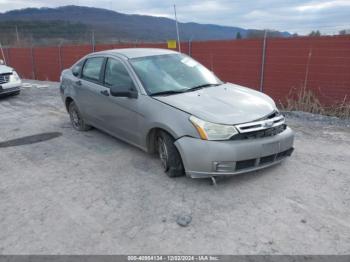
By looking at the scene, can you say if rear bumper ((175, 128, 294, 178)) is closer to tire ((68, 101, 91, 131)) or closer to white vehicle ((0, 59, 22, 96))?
tire ((68, 101, 91, 131))

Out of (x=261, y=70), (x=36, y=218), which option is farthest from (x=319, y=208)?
(x=261, y=70)

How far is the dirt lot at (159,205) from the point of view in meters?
2.88

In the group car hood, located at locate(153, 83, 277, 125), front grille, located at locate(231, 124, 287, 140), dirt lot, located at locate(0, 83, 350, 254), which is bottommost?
dirt lot, located at locate(0, 83, 350, 254)

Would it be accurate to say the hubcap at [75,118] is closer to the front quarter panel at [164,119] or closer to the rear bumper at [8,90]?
the front quarter panel at [164,119]

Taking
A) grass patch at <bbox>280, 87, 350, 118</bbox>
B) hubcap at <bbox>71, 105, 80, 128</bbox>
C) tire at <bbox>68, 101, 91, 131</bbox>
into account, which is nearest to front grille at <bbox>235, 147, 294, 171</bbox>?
tire at <bbox>68, 101, 91, 131</bbox>

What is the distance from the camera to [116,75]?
500 cm

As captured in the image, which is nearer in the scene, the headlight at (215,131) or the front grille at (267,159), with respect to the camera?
the headlight at (215,131)

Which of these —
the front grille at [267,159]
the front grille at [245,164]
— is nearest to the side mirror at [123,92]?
the front grille at [245,164]

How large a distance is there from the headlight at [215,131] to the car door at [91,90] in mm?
2113

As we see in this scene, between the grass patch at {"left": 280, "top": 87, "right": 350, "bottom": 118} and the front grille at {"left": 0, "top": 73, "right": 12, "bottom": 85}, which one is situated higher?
the front grille at {"left": 0, "top": 73, "right": 12, "bottom": 85}

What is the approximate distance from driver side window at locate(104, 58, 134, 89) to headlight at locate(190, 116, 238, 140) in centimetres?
143

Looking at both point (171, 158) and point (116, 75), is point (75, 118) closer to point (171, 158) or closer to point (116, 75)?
point (116, 75)

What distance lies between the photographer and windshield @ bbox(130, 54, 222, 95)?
4.50 metres

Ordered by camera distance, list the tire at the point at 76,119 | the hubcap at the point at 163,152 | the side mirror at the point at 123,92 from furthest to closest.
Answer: the tire at the point at 76,119, the side mirror at the point at 123,92, the hubcap at the point at 163,152
